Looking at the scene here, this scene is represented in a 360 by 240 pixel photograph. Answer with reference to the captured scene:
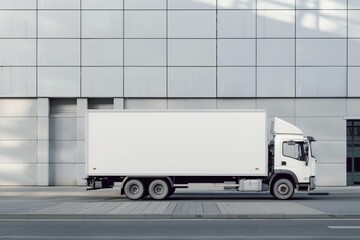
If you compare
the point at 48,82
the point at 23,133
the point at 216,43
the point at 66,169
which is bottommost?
the point at 66,169

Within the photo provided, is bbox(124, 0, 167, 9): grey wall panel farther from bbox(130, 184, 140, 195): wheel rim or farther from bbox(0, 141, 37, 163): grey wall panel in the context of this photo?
bbox(130, 184, 140, 195): wheel rim

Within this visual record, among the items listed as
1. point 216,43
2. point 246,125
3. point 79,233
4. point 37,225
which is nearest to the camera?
point 79,233

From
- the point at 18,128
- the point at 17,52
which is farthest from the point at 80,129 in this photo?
the point at 17,52

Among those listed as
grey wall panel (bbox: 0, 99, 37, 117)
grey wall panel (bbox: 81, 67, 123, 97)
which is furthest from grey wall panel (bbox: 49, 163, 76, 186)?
grey wall panel (bbox: 81, 67, 123, 97)

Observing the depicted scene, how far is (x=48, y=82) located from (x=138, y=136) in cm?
1133

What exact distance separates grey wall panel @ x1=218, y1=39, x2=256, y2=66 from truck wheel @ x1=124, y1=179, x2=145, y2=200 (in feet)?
38.2

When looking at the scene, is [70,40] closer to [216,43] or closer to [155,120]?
[216,43]

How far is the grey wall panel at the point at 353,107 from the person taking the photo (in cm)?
3224

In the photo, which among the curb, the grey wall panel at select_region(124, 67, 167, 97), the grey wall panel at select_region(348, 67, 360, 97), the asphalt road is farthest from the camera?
the grey wall panel at select_region(124, 67, 167, 97)

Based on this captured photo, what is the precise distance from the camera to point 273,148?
75.7 feet

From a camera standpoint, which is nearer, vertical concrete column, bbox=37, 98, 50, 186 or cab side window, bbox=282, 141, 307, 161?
cab side window, bbox=282, 141, 307, 161

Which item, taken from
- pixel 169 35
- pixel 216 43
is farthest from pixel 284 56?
pixel 169 35

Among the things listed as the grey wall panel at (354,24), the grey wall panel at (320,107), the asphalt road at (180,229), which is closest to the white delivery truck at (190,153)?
the asphalt road at (180,229)

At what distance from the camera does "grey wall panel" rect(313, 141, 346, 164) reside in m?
32.3
